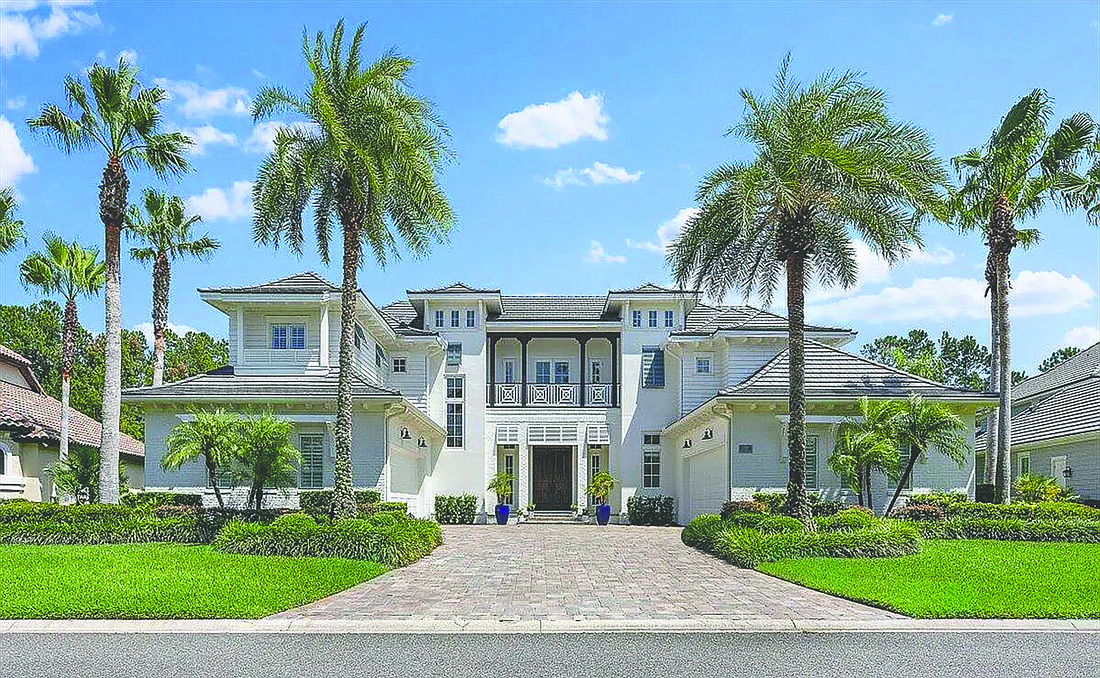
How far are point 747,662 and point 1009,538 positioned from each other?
46.8 ft

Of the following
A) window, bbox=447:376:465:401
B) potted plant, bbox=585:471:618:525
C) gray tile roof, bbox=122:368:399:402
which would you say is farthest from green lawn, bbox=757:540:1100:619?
window, bbox=447:376:465:401

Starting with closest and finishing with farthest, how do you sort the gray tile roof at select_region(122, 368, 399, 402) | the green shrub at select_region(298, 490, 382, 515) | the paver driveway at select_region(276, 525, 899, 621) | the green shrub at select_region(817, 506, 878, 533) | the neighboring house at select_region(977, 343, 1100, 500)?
1. the paver driveway at select_region(276, 525, 899, 621)
2. the green shrub at select_region(817, 506, 878, 533)
3. the green shrub at select_region(298, 490, 382, 515)
4. the gray tile roof at select_region(122, 368, 399, 402)
5. the neighboring house at select_region(977, 343, 1100, 500)

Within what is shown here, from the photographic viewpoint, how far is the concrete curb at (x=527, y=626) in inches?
436

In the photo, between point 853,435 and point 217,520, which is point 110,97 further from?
point 853,435

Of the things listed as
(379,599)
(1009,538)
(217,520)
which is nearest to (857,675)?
(379,599)

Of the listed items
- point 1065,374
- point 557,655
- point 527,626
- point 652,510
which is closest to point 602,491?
point 652,510

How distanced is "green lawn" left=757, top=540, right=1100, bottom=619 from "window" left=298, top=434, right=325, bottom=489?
13342mm

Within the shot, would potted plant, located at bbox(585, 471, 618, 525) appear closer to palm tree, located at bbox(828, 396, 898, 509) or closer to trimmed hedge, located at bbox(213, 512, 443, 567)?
palm tree, located at bbox(828, 396, 898, 509)

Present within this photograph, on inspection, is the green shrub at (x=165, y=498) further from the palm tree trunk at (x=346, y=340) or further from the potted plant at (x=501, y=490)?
the potted plant at (x=501, y=490)

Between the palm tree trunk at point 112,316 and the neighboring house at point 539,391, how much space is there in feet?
11.7

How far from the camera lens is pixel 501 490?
34844 millimetres

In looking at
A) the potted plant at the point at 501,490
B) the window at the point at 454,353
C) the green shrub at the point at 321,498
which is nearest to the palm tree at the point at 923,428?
the green shrub at the point at 321,498

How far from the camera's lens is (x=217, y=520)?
21016 millimetres

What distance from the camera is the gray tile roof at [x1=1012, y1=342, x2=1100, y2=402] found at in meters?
35.9
